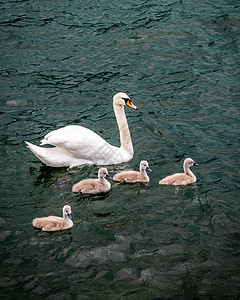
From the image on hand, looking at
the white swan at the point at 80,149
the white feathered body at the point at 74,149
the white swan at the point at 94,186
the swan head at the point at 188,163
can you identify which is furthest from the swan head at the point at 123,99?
the white swan at the point at 94,186

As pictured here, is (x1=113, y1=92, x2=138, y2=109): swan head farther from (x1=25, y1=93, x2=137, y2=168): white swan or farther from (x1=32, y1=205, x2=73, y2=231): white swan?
(x1=32, y1=205, x2=73, y2=231): white swan

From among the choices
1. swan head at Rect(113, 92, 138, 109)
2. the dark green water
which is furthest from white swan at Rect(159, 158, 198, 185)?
swan head at Rect(113, 92, 138, 109)

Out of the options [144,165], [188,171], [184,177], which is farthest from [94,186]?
[188,171]

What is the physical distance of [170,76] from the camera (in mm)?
12727

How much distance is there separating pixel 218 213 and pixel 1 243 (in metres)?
3.60

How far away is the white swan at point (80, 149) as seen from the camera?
363 inches

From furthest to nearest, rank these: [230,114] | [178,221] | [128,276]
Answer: [230,114] → [178,221] → [128,276]

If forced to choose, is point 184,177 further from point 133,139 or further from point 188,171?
point 133,139

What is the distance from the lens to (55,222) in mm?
7477

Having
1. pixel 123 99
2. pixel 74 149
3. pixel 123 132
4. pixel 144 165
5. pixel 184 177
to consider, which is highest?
pixel 123 99

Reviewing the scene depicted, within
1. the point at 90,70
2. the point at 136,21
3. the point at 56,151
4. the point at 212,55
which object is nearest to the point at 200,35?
the point at 212,55

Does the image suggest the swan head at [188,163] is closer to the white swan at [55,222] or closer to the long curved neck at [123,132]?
the long curved neck at [123,132]

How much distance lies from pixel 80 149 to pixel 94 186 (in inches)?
44.9

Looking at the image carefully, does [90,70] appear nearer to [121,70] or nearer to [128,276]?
[121,70]
